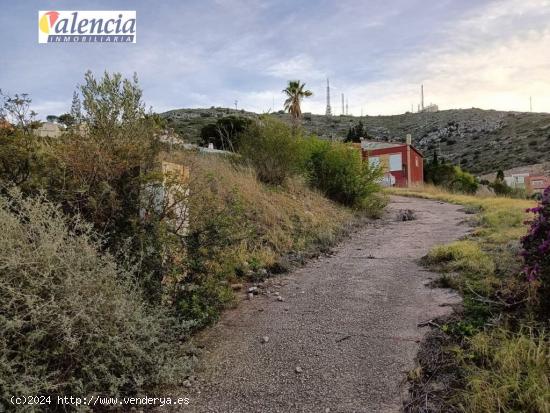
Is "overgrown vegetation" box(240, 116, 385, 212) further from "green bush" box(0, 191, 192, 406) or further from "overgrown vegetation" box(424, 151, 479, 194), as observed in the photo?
"overgrown vegetation" box(424, 151, 479, 194)

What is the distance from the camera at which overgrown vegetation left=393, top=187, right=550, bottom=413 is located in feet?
7.69

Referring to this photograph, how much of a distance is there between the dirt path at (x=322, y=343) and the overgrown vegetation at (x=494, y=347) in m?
0.24

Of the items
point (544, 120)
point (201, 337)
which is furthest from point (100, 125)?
point (544, 120)

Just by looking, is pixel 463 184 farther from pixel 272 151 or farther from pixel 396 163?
pixel 272 151

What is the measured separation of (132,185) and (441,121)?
63346 mm

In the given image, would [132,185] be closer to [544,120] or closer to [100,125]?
[100,125]

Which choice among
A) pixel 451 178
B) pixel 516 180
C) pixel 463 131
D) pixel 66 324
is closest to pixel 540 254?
pixel 66 324

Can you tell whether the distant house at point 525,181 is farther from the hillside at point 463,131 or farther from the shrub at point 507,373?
the shrub at point 507,373

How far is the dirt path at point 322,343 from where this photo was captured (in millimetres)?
2711

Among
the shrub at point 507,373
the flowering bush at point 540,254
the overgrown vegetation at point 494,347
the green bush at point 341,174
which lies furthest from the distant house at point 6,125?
the green bush at point 341,174

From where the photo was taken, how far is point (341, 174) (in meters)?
11.0

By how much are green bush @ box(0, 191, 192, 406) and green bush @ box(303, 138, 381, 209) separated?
849 centimetres

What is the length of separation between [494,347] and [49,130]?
4.53 m

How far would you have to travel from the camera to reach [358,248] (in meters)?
6.96
